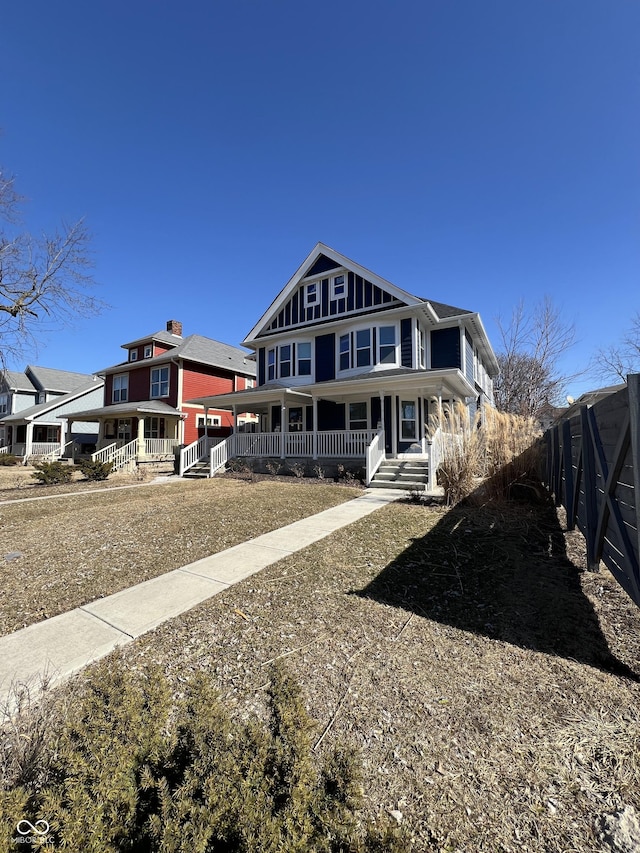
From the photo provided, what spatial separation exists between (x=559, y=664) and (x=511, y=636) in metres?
0.43

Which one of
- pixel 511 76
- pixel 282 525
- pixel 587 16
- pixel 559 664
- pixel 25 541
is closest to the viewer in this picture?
pixel 559 664

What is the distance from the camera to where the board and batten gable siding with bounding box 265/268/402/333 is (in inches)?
639

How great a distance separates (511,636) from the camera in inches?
124

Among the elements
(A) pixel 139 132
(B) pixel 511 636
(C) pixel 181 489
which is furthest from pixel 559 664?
(A) pixel 139 132

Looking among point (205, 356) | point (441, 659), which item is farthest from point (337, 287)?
point (441, 659)

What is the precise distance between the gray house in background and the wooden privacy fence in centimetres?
3042

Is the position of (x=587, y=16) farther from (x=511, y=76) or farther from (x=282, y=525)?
(x=282, y=525)

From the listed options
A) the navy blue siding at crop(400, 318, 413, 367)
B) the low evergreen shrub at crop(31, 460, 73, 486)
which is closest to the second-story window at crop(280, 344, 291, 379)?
the navy blue siding at crop(400, 318, 413, 367)

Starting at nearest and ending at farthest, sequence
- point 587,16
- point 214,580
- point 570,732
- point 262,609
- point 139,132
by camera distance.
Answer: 1. point 570,732
2. point 262,609
3. point 214,580
4. point 587,16
5. point 139,132

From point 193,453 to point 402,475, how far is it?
10244 millimetres

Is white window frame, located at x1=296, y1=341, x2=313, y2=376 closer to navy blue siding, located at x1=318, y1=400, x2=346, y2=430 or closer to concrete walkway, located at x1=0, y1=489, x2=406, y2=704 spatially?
navy blue siding, located at x1=318, y1=400, x2=346, y2=430

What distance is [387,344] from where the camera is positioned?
1552cm

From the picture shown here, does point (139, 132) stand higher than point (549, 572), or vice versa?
point (139, 132)

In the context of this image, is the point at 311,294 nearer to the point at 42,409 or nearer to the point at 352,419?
the point at 352,419
